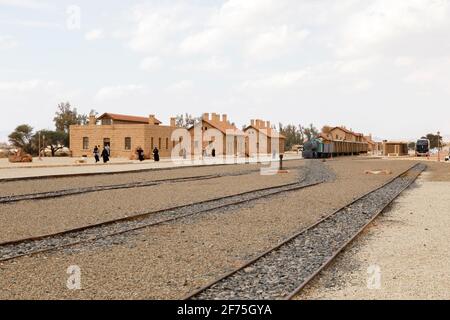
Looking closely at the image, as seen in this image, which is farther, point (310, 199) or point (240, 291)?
point (310, 199)

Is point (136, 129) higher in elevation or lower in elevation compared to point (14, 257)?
higher

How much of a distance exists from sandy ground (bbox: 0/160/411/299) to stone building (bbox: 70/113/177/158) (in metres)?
44.4

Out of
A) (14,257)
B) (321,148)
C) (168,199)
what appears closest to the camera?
(14,257)

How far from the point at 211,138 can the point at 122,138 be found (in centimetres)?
1759

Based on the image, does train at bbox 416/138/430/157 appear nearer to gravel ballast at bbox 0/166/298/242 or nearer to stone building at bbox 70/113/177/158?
stone building at bbox 70/113/177/158

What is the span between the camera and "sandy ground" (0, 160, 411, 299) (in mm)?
6379

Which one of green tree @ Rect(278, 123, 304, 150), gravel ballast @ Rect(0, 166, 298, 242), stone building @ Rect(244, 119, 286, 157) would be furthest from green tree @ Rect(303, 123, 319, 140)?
gravel ballast @ Rect(0, 166, 298, 242)

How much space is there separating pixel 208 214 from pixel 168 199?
12.2 feet

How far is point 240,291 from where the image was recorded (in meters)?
6.30

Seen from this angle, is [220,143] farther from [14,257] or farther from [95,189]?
[14,257]

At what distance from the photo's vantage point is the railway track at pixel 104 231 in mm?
8922

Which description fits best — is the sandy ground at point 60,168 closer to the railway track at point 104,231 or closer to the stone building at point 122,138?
the railway track at point 104,231

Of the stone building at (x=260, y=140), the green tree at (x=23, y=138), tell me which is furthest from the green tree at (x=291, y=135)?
the green tree at (x=23, y=138)
